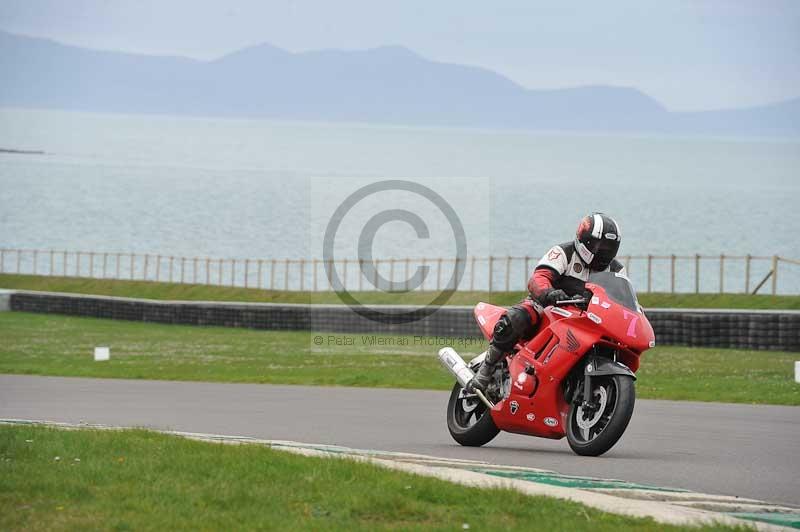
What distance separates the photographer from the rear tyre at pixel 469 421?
12.0 meters

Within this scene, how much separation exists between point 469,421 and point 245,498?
456 cm

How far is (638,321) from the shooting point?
10.5m

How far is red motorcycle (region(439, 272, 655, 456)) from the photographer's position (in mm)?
10469

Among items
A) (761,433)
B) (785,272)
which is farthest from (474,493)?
(785,272)

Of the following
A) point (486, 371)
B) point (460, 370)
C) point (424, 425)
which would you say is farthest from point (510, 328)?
point (424, 425)

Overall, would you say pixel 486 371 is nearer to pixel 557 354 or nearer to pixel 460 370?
pixel 460 370

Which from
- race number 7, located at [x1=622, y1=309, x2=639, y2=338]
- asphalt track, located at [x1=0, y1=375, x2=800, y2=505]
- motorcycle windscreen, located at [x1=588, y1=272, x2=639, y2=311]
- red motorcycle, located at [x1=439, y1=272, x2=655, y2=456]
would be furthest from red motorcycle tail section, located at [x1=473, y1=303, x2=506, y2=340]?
race number 7, located at [x1=622, y1=309, x2=639, y2=338]

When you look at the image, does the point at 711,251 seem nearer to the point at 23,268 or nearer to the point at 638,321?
the point at 23,268

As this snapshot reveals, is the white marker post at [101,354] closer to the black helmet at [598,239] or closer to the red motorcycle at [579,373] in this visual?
the red motorcycle at [579,373]

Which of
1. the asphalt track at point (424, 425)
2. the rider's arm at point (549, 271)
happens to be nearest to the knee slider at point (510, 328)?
the rider's arm at point (549, 271)

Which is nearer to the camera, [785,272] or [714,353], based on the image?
[714,353]

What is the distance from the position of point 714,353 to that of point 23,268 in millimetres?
98422

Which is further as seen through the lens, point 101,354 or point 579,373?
point 101,354

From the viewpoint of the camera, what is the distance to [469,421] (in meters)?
12.3
